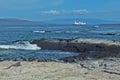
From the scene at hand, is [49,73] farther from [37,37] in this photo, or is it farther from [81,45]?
[37,37]

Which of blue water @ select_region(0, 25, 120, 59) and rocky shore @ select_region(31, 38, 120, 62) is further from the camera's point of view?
rocky shore @ select_region(31, 38, 120, 62)

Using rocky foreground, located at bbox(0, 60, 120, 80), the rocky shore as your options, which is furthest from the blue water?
rocky foreground, located at bbox(0, 60, 120, 80)

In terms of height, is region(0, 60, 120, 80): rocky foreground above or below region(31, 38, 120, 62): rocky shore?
above

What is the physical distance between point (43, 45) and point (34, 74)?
36.7m

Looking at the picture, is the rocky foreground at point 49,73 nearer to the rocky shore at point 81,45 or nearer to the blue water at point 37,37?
the blue water at point 37,37

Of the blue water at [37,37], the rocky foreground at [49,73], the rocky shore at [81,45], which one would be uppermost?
the rocky foreground at [49,73]

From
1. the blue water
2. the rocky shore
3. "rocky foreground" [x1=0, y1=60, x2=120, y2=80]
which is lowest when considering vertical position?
the blue water

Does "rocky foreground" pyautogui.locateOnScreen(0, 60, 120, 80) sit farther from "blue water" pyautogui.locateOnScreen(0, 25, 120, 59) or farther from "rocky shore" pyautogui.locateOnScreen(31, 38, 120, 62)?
"rocky shore" pyautogui.locateOnScreen(31, 38, 120, 62)

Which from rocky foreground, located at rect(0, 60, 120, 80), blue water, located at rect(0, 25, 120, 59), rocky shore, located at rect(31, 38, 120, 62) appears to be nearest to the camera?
rocky foreground, located at rect(0, 60, 120, 80)

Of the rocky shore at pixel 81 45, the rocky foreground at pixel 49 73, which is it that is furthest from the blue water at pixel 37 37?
the rocky foreground at pixel 49 73

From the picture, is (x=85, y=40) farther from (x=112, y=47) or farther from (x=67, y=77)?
(x=67, y=77)

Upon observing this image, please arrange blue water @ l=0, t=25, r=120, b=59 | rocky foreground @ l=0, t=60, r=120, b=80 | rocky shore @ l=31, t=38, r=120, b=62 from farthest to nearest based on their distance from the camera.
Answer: rocky shore @ l=31, t=38, r=120, b=62 → blue water @ l=0, t=25, r=120, b=59 → rocky foreground @ l=0, t=60, r=120, b=80

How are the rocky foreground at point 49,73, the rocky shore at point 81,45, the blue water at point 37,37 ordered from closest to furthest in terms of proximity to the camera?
the rocky foreground at point 49,73 < the blue water at point 37,37 < the rocky shore at point 81,45

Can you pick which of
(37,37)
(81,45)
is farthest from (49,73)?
(37,37)
